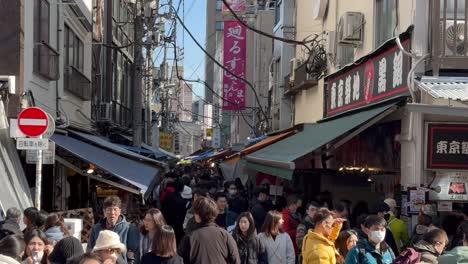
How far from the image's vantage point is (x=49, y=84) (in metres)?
15.1

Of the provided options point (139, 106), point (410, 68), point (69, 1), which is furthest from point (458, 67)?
point (139, 106)

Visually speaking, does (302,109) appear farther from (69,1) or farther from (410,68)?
(410,68)

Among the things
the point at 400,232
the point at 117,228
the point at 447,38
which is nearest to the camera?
the point at 117,228

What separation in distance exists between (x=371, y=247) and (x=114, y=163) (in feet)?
24.1

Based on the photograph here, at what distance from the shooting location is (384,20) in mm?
14273

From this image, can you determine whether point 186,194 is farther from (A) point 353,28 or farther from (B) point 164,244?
(B) point 164,244

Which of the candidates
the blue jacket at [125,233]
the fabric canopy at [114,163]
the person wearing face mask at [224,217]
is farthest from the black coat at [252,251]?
the fabric canopy at [114,163]

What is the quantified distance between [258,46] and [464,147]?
3253 cm

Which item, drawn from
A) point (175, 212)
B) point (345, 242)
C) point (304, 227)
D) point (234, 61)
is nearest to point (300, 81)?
point (175, 212)

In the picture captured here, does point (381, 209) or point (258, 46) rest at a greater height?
point (258, 46)

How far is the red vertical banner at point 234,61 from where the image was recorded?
36.7 meters

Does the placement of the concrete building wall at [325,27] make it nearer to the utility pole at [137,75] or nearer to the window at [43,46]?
the utility pole at [137,75]

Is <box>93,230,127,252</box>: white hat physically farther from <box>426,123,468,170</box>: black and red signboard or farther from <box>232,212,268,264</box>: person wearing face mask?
<box>426,123,468,170</box>: black and red signboard

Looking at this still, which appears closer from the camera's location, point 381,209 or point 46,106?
point 381,209
